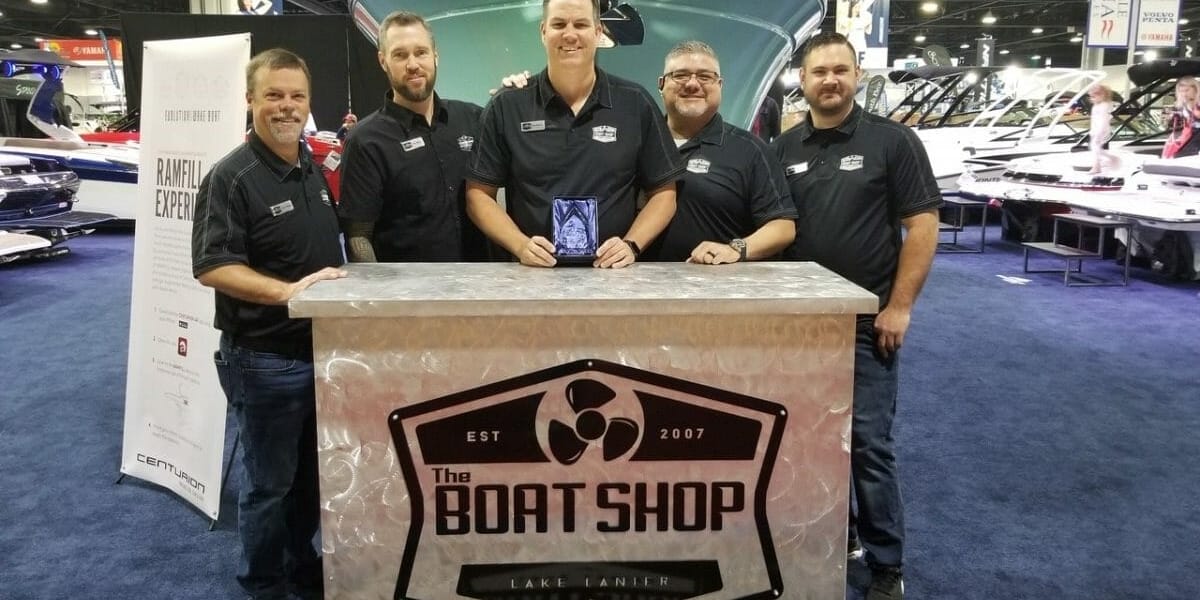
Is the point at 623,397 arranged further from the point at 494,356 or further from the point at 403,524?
the point at 403,524

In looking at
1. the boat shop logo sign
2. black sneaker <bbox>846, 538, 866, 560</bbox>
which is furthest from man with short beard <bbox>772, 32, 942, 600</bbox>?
the boat shop logo sign

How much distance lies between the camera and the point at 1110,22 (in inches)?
507

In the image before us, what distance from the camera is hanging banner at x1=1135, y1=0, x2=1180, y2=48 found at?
503 inches

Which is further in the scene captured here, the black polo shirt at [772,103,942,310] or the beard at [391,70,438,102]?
the beard at [391,70,438,102]

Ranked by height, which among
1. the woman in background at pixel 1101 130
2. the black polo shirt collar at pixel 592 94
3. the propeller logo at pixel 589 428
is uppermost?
the woman in background at pixel 1101 130

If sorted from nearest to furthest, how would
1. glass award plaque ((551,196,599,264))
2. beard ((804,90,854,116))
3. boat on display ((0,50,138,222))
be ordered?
glass award plaque ((551,196,599,264)) < beard ((804,90,854,116)) < boat on display ((0,50,138,222))

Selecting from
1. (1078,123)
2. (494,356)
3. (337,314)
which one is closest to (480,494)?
(494,356)

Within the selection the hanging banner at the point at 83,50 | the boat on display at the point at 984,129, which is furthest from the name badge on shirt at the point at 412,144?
the hanging banner at the point at 83,50

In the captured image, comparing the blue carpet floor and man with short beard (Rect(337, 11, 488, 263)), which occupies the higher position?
man with short beard (Rect(337, 11, 488, 263))

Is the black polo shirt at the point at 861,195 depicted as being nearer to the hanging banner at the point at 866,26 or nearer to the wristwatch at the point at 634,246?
the wristwatch at the point at 634,246

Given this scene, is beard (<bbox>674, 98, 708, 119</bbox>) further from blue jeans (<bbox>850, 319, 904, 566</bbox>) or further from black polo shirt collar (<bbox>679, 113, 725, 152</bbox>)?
blue jeans (<bbox>850, 319, 904, 566</bbox>)

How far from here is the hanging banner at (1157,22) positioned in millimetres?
12766

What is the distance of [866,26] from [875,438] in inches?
453

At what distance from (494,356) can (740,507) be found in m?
0.58
